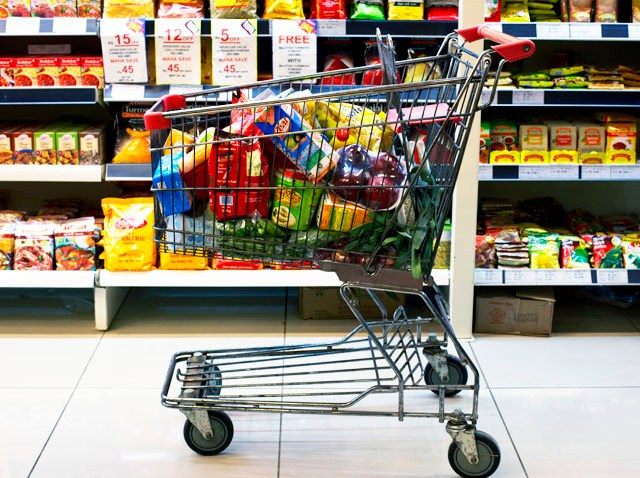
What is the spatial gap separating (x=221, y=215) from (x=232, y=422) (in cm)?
73

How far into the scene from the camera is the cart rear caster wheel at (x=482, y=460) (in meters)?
2.72

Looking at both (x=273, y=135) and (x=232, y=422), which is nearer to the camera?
(x=273, y=135)

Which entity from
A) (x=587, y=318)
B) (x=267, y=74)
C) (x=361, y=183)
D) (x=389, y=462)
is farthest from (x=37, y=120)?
(x=587, y=318)

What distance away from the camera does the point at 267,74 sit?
3992 mm

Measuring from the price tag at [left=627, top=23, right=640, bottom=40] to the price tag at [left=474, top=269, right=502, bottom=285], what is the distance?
1126 mm

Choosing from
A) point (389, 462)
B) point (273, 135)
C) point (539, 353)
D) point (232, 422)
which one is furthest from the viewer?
point (539, 353)

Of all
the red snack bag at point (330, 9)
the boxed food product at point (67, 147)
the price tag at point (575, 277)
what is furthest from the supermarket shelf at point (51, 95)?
the price tag at point (575, 277)

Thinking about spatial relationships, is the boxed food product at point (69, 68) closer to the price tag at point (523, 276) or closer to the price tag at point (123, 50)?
the price tag at point (123, 50)

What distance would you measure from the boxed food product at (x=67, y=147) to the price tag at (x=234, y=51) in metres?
0.68

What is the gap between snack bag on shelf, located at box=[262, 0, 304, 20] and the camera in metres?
3.83

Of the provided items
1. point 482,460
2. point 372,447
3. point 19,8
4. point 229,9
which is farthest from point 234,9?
point 482,460

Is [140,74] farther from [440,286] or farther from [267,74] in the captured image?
[440,286]

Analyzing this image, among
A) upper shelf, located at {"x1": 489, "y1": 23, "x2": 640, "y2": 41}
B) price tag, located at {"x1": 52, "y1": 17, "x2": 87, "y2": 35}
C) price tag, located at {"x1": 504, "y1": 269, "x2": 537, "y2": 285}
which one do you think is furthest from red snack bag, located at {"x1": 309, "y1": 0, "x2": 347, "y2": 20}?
price tag, located at {"x1": 504, "y1": 269, "x2": 537, "y2": 285}

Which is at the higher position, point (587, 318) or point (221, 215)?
point (221, 215)
